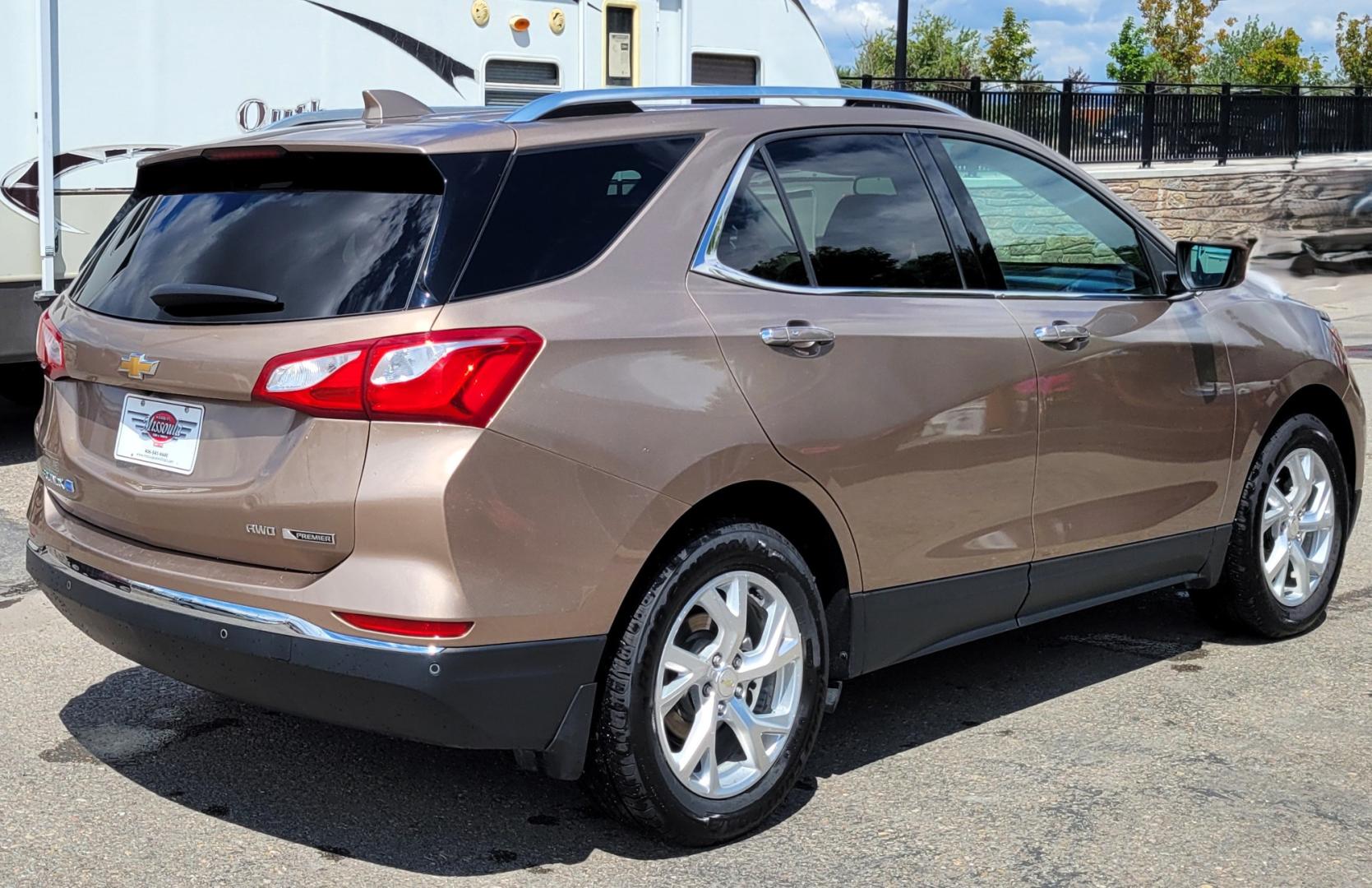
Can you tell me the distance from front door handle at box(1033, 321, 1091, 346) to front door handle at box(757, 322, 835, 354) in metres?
0.86

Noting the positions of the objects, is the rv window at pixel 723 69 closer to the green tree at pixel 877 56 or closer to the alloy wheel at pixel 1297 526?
the alloy wheel at pixel 1297 526

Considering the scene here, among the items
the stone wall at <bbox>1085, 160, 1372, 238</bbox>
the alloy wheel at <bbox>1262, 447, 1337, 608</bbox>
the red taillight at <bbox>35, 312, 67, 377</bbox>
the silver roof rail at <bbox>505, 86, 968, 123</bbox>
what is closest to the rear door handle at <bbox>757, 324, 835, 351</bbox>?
the silver roof rail at <bbox>505, 86, 968, 123</bbox>

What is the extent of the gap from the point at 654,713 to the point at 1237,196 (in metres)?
21.7

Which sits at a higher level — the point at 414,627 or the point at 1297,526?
the point at 414,627

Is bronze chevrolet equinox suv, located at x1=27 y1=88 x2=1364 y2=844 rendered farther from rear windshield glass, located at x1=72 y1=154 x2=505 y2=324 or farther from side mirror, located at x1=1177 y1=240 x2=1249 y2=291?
side mirror, located at x1=1177 y1=240 x2=1249 y2=291

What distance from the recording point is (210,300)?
3.71 m

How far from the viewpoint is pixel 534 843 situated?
13.0ft

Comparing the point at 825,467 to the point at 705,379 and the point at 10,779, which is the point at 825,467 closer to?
the point at 705,379

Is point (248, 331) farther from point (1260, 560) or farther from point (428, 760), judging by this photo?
point (1260, 560)

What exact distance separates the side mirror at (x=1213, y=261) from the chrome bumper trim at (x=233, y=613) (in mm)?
3078

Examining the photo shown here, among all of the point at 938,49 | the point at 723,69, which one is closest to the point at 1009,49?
the point at 938,49

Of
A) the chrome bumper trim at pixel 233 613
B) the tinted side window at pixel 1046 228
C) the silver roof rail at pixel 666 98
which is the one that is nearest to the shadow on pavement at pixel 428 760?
the chrome bumper trim at pixel 233 613

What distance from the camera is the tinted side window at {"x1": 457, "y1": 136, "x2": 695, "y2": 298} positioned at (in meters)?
3.58

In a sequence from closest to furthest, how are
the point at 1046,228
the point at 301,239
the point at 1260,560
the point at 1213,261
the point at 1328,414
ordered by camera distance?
the point at 301,239 < the point at 1046,228 < the point at 1213,261 < the point at 1260,560 < the point at 1328,414
